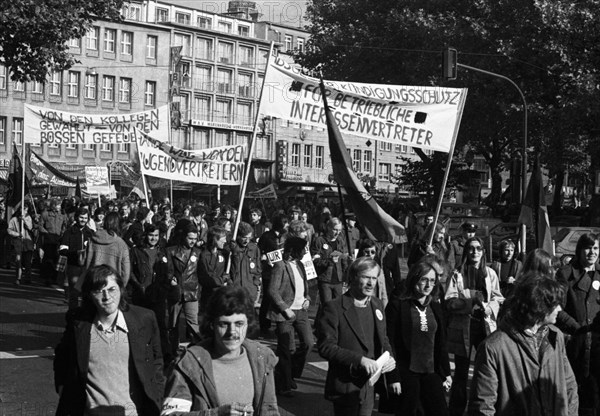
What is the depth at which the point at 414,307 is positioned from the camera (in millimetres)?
6211

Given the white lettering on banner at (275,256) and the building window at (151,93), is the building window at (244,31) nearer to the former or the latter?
the building window at (151,93)

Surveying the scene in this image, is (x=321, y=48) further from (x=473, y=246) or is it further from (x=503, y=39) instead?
(x=473, y=246)

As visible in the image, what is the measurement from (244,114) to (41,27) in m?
56.9

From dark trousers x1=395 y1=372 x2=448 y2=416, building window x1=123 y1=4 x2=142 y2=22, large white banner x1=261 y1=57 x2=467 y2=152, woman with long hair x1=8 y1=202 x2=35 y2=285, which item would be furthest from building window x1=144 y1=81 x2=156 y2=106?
dark trousers x1=395 y1=372 x2=448 y2=416

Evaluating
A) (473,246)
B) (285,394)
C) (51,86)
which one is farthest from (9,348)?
(51,86)

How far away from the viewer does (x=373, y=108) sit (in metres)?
11.4

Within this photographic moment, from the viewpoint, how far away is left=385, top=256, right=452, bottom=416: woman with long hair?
6098 millimetres

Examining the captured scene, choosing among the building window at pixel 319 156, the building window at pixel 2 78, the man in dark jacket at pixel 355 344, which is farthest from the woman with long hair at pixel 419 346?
the building window at pixel 319 156

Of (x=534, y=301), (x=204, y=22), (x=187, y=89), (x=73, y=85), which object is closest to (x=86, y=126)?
(x=534, y=301)

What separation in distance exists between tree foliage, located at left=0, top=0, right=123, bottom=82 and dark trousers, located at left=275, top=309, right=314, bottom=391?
13237 millimetres

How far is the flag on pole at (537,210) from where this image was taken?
10336 millimetres

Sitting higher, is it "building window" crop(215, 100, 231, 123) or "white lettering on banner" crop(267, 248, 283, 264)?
"building window" crop(215, 100, 231, 123)

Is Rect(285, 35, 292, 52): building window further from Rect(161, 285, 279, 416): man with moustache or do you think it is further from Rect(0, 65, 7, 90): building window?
Rect(161, 285, 279, 416): man with moustache

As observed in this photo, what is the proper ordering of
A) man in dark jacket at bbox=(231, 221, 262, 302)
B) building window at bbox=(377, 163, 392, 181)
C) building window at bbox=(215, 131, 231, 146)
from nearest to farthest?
man in dark jacket at bbox=(231, 221, 262, 302)
building window at bbox=(215, 131, 231, 146)
building window at bbox=(377, 163, 392, 181)
